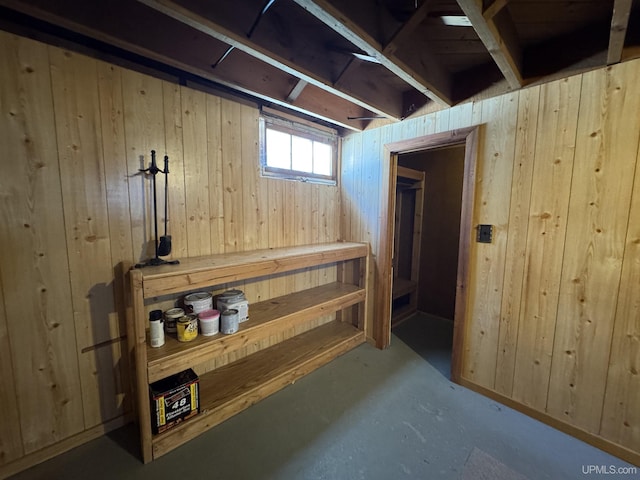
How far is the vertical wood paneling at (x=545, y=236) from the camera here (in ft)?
5.14

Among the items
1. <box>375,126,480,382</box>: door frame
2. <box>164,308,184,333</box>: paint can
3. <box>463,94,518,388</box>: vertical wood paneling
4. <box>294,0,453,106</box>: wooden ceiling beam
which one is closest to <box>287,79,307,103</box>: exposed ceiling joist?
<box>294,0,453,106</box>: wooden ceiling beam

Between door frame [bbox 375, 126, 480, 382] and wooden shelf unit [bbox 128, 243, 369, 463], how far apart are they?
0.19 metres

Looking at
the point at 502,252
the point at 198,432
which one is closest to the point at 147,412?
the point at 198,432

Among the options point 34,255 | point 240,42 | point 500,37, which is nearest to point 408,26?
point 500,37

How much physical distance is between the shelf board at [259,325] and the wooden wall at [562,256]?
3.58 ft

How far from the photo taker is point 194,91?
1763 mm

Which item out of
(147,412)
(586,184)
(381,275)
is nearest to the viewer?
(147,412)

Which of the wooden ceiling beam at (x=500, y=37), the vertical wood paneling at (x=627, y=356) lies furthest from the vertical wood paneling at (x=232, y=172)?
the vertical wood paneling at (x=627, y=356)

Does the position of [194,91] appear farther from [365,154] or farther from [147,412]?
[147,412]

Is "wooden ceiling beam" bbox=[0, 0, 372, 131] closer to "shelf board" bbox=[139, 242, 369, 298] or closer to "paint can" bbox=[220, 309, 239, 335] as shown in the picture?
"shelf board" bbox=[139, 242, 369, 298]

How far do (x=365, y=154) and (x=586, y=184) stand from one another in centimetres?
161

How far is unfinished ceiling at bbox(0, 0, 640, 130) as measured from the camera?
3.75 feet

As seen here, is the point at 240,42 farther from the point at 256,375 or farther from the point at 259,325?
the point at 256,375

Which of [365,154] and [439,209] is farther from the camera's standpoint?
[439,209]
